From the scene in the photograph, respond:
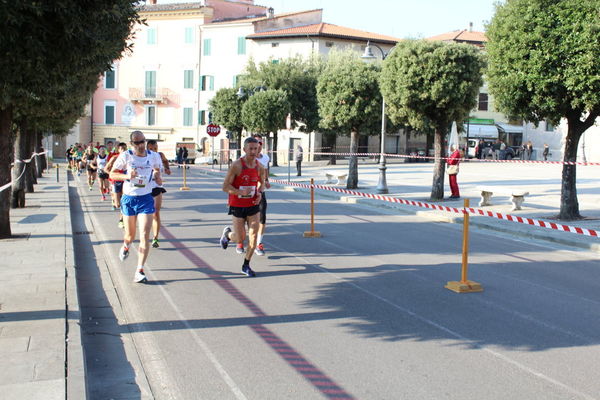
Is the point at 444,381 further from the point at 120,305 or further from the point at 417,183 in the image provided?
the point at 417,183

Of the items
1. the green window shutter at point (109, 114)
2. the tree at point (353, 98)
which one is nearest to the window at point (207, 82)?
Result: the green window shutter at point (109, 114)

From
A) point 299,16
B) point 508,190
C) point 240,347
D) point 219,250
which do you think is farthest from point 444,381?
point 299,16

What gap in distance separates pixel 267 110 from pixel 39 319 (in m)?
32.9

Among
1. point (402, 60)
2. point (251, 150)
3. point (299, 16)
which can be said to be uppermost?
point (299, 16)

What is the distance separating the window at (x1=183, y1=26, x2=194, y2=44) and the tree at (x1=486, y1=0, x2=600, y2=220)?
2040 inches

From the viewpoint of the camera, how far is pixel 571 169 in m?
14.8

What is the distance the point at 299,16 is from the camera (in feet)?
202

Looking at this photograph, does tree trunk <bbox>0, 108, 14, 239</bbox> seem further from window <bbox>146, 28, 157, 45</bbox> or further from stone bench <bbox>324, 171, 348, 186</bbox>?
window <bbox>146, 28, 157, 45</bbox>

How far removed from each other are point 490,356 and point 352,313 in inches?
71.1

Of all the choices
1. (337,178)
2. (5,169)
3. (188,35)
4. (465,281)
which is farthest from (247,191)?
(188,35)

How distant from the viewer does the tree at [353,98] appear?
23859 mm

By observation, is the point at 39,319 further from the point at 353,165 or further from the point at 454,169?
the point at 353,165

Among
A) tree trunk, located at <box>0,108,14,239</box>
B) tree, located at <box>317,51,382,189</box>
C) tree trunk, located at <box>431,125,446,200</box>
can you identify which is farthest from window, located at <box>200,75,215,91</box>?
tree trunk, located at <box>0,108,14,239</box>

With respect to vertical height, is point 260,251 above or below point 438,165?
below
